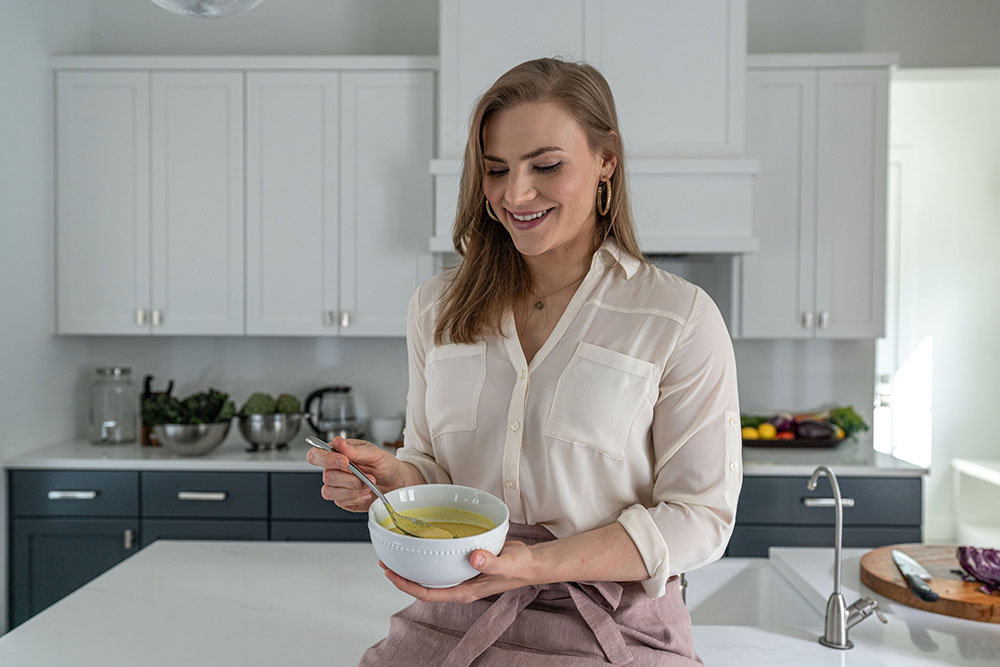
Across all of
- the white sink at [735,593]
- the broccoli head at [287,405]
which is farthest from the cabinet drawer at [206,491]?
the white sink at [735,593]

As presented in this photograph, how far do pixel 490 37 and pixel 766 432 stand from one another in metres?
1.83

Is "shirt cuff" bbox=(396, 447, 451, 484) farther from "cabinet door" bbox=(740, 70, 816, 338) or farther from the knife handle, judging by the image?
"cabinet door" bbox=(740, 70, 816, 338)

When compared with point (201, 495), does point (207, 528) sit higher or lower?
lower

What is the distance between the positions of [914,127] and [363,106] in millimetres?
3613

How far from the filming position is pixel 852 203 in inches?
129

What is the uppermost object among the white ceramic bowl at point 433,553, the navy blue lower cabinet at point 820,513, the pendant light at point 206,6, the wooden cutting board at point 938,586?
the pendant light at point 206,6

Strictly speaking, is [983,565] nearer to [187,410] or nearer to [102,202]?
[187,410]

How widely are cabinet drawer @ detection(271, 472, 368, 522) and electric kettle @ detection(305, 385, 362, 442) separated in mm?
318

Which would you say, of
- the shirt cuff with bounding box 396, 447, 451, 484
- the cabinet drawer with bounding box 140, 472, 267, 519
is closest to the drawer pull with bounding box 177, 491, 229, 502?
the cabinet drawer with bounding box 140, 472, 267, 519

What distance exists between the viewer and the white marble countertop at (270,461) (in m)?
2.92

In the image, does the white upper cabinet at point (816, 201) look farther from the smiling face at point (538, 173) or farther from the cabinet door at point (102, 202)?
the cabinet door at point (102, 202)

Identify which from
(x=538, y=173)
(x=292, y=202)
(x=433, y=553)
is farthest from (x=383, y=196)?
(x=433, y=553)

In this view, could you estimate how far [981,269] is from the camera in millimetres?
5137

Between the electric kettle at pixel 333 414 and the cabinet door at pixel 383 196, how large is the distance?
0.27 metres
